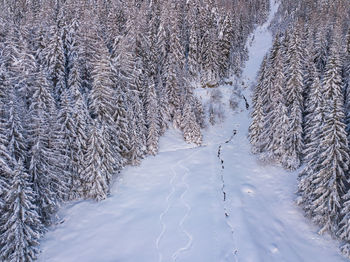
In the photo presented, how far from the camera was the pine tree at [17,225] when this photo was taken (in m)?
15.3

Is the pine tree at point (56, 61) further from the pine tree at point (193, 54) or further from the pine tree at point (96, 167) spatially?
the pine tree at point (193, 54)

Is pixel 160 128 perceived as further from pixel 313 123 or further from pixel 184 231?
pixel 313 123

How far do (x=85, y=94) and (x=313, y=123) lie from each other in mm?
26468

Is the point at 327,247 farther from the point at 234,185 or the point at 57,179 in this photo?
the point at 57,179

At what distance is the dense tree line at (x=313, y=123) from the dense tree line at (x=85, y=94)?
13.0 meters

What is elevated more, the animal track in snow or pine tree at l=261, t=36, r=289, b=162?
pine tree at l=261, t=36, r=289, b=162

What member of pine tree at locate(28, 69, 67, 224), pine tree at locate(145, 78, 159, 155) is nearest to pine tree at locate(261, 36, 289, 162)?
pine tree at locate(145, 78, 159, 155)

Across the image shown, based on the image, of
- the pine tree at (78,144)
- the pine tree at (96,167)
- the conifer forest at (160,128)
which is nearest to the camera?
the conifer forest at (160,128)

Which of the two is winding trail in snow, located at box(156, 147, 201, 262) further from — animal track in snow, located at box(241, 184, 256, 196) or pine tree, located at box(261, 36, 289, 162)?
pine tree, located at box(261, 36, 289, 162)

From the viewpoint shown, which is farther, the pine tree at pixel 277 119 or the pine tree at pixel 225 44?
the pine tree at pixel 225 44

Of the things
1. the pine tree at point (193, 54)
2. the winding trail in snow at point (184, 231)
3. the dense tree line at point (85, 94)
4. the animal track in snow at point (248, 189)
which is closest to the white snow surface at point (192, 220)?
the winding trail in snow at point (184, 231)

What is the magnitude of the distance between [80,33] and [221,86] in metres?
32.4

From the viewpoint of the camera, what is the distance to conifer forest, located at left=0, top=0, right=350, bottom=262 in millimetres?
18859

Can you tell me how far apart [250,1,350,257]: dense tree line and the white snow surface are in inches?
87.0
